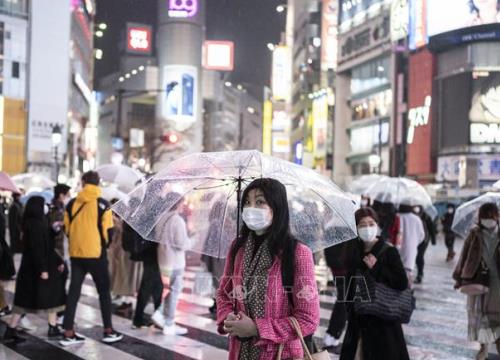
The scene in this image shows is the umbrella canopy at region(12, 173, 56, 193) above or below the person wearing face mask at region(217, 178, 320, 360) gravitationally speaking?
above

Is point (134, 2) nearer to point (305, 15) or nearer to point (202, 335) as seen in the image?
point (202, 335)

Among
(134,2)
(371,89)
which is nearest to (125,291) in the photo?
(134,2)

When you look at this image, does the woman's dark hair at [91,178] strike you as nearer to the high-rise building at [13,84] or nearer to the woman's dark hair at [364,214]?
the woman's dark hair at [364,214]

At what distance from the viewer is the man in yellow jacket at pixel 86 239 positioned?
7203 mm

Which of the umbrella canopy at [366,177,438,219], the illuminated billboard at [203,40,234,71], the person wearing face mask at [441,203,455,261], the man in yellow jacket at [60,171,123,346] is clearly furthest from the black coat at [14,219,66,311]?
the illuminated billboard at [203,40,234,71]

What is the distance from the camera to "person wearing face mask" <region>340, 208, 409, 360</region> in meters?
4.83

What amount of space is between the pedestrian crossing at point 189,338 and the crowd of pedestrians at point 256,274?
0.69 feet

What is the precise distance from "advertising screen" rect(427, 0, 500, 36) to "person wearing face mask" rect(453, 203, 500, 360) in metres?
47.7

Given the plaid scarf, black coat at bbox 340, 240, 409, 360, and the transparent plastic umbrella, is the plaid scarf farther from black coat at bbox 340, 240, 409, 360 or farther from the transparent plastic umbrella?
black coat at bbox 340, 240, 409, 360

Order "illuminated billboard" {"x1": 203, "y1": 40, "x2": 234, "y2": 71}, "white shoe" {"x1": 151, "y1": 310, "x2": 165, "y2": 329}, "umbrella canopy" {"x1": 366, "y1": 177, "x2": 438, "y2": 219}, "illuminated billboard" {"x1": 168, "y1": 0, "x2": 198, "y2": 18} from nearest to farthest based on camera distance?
"white shoe" {"x1": 151, "y1": 310, "x2": 165, "y2": 329} < "umbrella canopy" {"x1": 366, "y1": 177, "x2": 438, "y2": 219} < "illuminated billboard" {"x1": 203, "y1": 40, "x2": 234, "y2": 71} < "illuminated billboard" {"x1": 168, "y1": 0, "x2": 198, "y2": 18}

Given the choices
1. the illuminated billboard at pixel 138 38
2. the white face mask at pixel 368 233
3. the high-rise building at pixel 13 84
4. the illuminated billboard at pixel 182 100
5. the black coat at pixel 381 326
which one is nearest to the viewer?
the black coat at pixel 381 326

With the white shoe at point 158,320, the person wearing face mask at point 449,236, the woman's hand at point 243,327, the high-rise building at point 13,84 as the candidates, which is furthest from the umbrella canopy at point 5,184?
the high-rise building at point 13,84

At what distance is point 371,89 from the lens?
Result: 66.3 meters

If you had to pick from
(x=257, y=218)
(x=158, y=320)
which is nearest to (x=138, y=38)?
(x=158, y=320)
